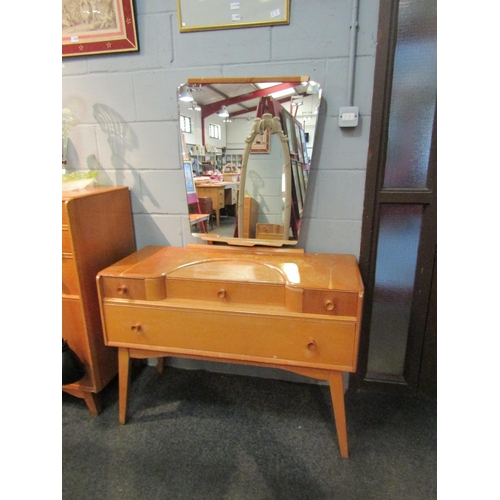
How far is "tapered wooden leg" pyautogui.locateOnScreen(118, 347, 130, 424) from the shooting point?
1384 millimetres

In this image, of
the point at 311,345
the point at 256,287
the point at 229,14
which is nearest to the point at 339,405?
the point at 311,345

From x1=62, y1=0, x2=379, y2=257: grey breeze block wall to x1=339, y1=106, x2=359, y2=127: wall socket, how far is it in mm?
30

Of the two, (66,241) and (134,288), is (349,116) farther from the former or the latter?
(66,241)

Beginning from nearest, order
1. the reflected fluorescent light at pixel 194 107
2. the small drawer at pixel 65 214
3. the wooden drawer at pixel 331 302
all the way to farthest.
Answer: the wooden drawer at pixel 331 302, the small drawer at pixel 65 214, the reflected fluorescent light at pixel 194 107

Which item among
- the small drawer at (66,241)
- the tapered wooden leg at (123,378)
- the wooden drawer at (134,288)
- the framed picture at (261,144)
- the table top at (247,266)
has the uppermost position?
the framed picture at (261,144)

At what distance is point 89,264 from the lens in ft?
4.47

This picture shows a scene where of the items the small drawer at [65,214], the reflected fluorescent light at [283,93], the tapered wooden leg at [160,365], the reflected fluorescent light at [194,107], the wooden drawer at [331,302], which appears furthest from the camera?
the tapered wooden leg at [160,365]

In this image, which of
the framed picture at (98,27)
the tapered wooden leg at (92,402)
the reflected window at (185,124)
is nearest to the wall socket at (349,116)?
the reflected window at (185,124)

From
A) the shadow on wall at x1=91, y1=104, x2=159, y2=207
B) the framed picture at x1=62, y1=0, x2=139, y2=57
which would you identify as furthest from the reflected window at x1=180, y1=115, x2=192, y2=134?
the framed picture at x1=62, y1=0, x2=139, y2=57

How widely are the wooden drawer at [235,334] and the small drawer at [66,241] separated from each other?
266mm

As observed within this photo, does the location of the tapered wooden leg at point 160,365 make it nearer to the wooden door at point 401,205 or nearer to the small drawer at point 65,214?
the small drawer at point 65,214

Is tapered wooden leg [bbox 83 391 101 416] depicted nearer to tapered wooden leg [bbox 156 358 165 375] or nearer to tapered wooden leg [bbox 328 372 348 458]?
tapered wooden leg [bbox 156 358 165 375]

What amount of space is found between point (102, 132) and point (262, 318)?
1203 mm

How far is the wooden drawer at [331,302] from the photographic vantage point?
1118 millimetres
